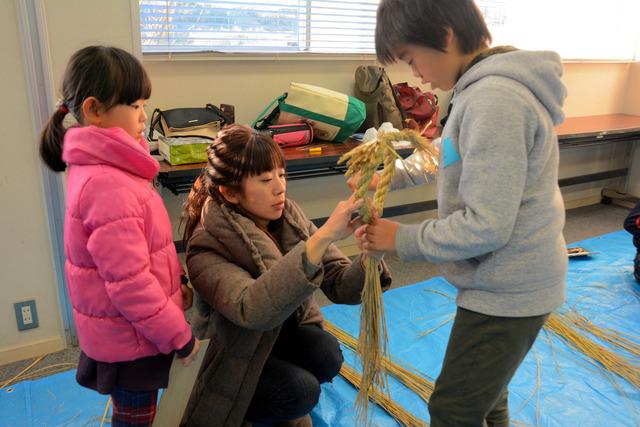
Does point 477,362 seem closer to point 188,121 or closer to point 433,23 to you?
point 433,23

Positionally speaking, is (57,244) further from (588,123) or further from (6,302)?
(588,123)

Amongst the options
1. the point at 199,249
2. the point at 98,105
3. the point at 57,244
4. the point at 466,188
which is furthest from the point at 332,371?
the point at 57,244

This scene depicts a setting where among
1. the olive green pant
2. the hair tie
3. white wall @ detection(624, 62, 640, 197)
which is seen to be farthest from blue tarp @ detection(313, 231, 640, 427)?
white wall @ detection(624, 62, 640, 197)

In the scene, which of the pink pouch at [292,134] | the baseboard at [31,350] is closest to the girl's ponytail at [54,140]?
the baseboard at [31,350]

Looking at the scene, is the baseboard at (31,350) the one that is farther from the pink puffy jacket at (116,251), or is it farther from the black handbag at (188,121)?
the pink puffy jacket at (116,251)

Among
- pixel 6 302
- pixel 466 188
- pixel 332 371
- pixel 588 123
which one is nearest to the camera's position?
pixel 466 188

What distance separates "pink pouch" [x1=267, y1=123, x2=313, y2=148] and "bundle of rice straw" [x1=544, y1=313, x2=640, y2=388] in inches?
60.5

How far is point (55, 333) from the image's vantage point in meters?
2.33

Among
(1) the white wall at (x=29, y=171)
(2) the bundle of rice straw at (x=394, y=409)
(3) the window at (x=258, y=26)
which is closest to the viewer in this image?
(2) the bundle of rice straw at (x=394, y=409)

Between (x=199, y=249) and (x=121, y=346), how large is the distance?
14.0 inches

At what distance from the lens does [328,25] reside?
323 cm

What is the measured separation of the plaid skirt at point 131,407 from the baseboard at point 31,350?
1.05 m

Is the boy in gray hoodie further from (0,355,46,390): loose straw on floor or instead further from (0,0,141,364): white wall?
(0,355,46,390): loose straw on floor

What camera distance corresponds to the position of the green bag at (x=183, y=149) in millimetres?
2371
